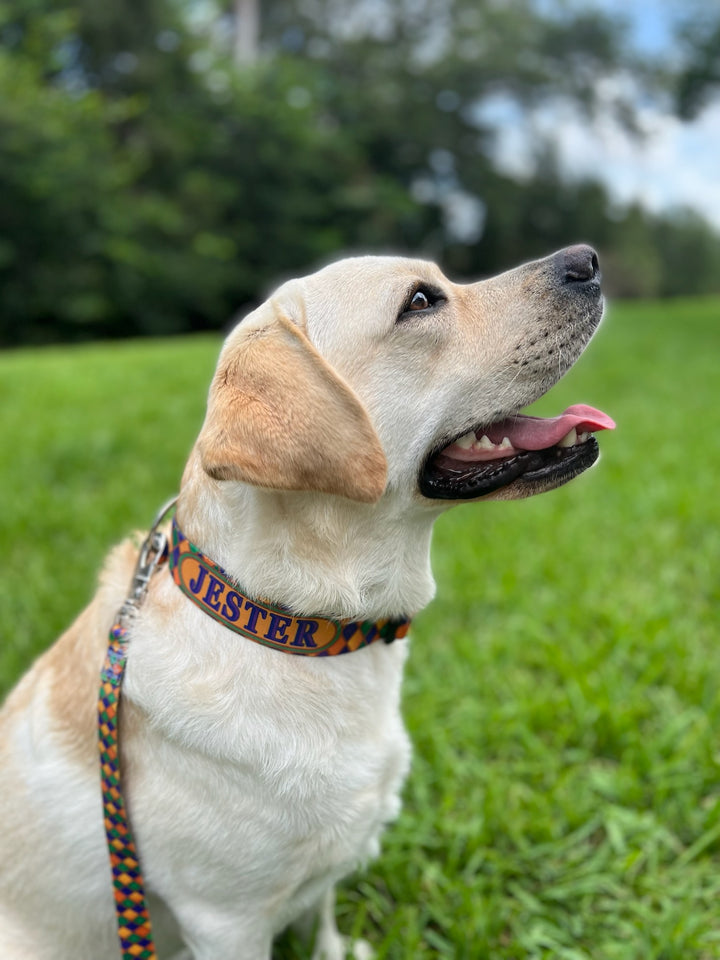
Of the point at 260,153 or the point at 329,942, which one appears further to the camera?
the point at 260,153

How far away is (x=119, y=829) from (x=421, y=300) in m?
1.46

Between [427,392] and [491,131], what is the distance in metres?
34.0

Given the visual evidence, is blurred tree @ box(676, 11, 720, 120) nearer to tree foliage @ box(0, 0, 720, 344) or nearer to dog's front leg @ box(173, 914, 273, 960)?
tree foliage @ box(0, 0, 720, 344)

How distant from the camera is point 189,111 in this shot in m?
24.9

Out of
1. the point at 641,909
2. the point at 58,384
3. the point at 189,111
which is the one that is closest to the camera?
the point at 641,909

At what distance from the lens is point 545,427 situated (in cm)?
206

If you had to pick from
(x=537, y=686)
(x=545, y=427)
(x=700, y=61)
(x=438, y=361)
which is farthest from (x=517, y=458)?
(x=700, y=61)

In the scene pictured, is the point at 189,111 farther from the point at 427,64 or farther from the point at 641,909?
the point at 641,909

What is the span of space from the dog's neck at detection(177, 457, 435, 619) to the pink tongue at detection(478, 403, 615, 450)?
1.21ft

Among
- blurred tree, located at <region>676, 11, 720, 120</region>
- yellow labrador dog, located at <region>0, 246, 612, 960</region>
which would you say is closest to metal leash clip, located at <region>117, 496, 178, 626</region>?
yellow labrador dog, located at <region>0, 246, 612, 960</region>

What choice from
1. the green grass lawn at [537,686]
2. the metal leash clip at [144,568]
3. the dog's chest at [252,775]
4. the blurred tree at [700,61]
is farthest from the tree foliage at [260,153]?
the dog's chest at [252,775]

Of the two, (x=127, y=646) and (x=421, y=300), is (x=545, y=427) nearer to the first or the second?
(x=421, y=300)

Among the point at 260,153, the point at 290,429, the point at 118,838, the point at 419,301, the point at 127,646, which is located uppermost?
the point at 419,301

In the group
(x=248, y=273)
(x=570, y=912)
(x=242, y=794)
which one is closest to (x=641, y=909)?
(x=570, y=912)
